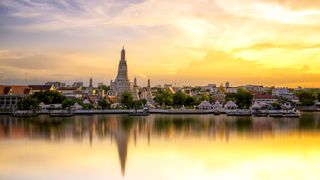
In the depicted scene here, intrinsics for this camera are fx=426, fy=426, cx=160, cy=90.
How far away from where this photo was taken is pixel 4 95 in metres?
61.2

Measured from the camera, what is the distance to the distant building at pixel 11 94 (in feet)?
200

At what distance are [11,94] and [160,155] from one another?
4840 cm

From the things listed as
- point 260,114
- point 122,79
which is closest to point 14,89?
point 122,79

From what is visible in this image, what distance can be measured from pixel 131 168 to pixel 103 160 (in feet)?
6.28

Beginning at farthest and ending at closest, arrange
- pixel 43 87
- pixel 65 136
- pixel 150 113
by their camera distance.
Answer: pixel 43 87 → pixel 150 113 → pixel 65 136

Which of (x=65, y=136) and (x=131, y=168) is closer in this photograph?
(x=131, y=168)

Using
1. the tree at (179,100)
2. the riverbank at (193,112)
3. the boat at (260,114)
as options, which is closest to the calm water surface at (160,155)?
the boat at (260,114)

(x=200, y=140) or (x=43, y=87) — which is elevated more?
(x=43, y=87)

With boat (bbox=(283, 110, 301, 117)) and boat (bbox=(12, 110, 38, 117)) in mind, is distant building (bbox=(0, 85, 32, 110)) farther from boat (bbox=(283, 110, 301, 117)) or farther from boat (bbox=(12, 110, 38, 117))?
boat (bbox=(283, 110, 301, 117))

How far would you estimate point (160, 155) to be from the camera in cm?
1844

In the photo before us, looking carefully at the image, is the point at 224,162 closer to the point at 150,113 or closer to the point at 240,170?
the point at 240,170

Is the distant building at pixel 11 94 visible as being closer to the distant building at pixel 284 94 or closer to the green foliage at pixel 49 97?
the green foliage at pixel 49 97

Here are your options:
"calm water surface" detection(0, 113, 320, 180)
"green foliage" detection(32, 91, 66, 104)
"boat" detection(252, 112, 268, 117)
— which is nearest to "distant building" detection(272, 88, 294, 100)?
"boat" detection(252, 112, 268, 117)

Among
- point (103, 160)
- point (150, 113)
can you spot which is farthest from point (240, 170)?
point (150, 113)
